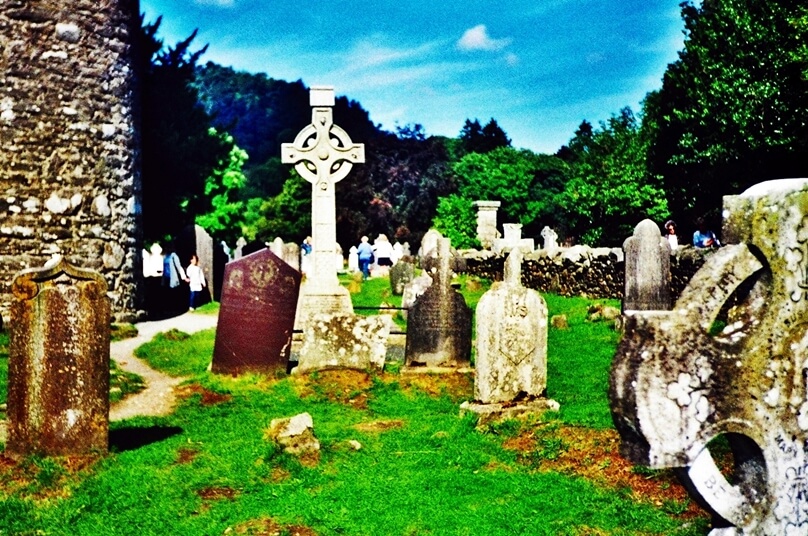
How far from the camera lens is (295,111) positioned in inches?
2778

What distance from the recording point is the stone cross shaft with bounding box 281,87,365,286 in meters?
13.0

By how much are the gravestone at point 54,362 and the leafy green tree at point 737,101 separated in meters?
21.1

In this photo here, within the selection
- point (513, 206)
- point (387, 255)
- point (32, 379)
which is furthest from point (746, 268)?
point (513, 206)

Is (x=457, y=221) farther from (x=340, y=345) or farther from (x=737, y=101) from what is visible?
(x=340, y=345)

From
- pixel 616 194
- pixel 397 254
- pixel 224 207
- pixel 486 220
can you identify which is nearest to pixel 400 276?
pixel 486 220

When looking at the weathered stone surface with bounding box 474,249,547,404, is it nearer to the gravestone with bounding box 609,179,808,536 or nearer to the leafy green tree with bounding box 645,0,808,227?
the gravestone with bounding box 609,179,808,536

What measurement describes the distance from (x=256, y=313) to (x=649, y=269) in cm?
620

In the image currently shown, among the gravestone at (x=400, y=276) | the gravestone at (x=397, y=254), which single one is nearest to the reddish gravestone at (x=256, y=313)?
the gravestone at (x=400, y=276)

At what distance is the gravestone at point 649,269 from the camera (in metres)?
12.8

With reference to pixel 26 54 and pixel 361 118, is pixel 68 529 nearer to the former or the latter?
pixel 26 54

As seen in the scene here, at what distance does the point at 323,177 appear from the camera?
43.1 ft

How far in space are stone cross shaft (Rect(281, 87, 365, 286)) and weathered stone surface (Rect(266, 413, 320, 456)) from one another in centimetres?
597

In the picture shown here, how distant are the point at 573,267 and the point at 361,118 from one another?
141 ft

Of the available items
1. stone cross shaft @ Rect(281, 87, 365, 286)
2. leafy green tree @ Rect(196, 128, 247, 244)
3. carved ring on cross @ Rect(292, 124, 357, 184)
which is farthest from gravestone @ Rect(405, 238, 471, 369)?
leafy green tree @ Rect(196, 128, 247, 244)
